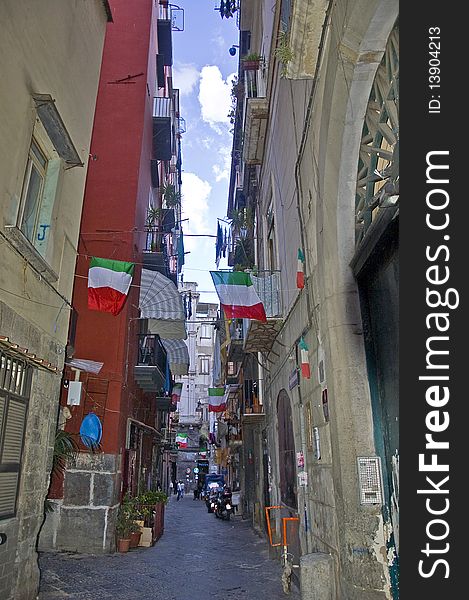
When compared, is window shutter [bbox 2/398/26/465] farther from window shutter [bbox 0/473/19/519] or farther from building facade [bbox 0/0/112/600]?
window shutter [bbox 0/473/19/519]

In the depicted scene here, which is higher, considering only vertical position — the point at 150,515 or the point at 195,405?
the point at 195,405

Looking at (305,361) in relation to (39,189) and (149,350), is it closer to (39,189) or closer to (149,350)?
(39,189)

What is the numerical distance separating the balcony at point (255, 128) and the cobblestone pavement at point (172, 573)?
36.1 feet

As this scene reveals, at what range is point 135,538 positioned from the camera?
13.2 metres

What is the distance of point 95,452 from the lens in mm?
13359

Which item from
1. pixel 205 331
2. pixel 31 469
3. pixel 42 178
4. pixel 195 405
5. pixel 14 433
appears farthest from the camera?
pixel 205 331

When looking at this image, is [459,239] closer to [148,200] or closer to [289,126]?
[289,126]

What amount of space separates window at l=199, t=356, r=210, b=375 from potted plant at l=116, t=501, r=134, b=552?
152 ft

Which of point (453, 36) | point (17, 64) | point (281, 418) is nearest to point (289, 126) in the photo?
point (17, 64)

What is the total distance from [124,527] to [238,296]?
7.27 metres

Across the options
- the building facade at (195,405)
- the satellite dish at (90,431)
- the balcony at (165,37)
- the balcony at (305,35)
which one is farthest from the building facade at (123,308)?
the building facade at (195,405)

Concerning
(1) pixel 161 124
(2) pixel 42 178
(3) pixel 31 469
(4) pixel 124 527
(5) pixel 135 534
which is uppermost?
(1) pixel 161 124

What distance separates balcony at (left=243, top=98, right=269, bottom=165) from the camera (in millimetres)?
Result: 13406

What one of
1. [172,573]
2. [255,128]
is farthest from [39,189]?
[255,128]
